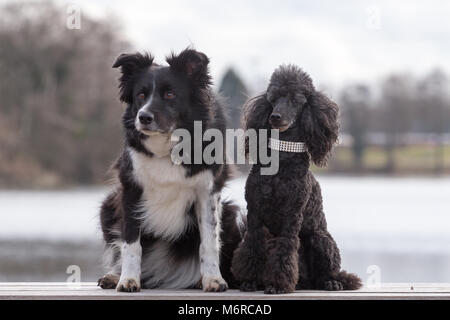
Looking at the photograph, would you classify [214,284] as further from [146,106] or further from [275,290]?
[146,106]

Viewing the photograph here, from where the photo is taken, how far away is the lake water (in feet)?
46.6

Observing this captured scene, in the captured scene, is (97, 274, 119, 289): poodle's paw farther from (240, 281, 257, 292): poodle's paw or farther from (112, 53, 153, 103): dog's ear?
(112, 53, 153, 103): dog's ear

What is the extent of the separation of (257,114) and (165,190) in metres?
0.73

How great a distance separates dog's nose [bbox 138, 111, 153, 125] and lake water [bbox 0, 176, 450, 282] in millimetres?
854

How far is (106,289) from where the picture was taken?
450cm

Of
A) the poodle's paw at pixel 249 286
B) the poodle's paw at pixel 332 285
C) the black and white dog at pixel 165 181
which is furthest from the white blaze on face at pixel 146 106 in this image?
the poodle's paw at pixel 332 285

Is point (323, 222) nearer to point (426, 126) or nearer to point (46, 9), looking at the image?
point (46, 9)

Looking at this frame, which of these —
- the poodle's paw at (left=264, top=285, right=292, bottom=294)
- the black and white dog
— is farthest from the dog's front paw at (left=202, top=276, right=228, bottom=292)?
the poodle's paw at (left=264, top=285, right=292, bottom=294)

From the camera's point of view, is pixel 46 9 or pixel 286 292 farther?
pixel 46 9

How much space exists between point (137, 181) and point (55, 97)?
33054mm

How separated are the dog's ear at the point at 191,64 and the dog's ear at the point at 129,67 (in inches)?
5.8

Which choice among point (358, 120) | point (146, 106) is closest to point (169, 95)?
point (146, 106)

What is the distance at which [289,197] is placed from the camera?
417cm

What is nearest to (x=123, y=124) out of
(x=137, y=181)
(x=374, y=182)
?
(x=137, y=181)
